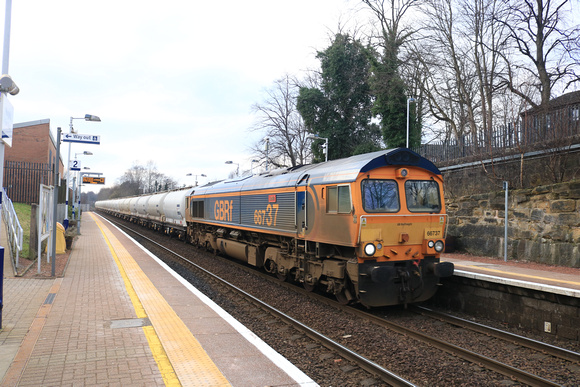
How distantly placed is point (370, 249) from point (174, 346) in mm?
3772

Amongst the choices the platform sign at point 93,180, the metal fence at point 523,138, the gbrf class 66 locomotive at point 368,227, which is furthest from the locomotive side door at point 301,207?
the platform sign at point 93,180

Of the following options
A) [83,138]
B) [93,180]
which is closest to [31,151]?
[93,180]

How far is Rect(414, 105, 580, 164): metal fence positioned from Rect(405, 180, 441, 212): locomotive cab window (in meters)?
6.25

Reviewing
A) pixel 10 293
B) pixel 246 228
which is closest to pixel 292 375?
pixel 10 293

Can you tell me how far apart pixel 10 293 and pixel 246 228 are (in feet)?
20.0

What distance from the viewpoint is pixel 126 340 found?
557 cm

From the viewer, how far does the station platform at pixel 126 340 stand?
4.42m

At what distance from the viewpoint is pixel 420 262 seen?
26.5ft

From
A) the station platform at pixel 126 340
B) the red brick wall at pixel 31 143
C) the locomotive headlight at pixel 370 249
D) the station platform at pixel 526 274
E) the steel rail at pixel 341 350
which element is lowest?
the steel rail at pixel 341 350

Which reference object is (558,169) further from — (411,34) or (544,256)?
(411,34)

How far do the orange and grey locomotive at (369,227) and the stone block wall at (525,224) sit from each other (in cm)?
491

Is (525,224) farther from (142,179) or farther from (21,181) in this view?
(142,179)

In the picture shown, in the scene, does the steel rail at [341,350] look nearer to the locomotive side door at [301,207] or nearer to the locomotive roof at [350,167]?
the locomotive side door at [301,207]

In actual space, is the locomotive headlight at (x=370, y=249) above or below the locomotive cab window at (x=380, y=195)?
below
